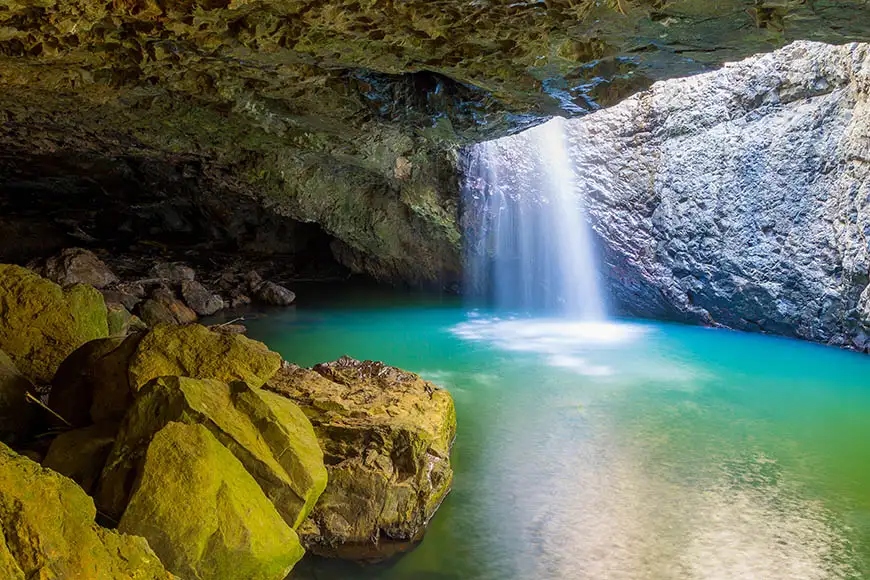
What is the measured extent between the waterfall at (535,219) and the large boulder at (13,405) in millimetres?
9813

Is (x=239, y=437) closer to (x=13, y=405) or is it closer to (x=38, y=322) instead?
(x=13, y=405)

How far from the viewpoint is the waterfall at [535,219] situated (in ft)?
43.7

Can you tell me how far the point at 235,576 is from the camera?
3.50 meters

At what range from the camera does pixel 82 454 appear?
399 cm

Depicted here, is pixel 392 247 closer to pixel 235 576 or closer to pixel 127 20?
pixel 127 20

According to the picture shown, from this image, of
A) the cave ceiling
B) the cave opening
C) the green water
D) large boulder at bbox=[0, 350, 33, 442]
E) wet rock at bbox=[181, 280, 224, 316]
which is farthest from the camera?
the cave opening

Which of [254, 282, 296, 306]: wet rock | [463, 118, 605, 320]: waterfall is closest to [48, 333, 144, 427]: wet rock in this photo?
[254, 282, 296, 306]: wet rock

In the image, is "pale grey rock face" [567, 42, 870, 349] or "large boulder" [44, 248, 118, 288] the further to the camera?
"large boulder" [44, 248, 118, 288]

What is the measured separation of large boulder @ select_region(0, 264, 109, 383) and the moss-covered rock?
1429 mm

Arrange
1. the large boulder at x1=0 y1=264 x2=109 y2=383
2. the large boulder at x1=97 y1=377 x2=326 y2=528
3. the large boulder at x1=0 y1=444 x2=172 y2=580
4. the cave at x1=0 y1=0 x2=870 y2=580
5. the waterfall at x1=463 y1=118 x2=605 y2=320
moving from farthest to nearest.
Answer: the waterfall at x1=463 y1=118 x2=605 y2=320 → the large boulder at x1=0 y1=264 x2=109 y2=383 → the cave at x1=0 y1=0 x2=870 y2=580 → the large boulder at x1=97 y1=377 x2=326 y2=528 → the large boulder at x1=0 y1=444 x2=172 y2=580

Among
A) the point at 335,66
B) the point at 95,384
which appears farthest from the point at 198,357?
the point at 335,66

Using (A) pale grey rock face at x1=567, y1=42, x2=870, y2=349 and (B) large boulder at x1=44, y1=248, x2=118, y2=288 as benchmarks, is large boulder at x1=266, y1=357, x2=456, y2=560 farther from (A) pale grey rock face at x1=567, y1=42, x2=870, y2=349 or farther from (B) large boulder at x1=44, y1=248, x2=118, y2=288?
(B) large boulder at x1=44, y1=248, x2=118, y2=288

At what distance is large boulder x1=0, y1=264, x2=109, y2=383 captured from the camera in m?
5.83

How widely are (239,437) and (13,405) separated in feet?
6.45
